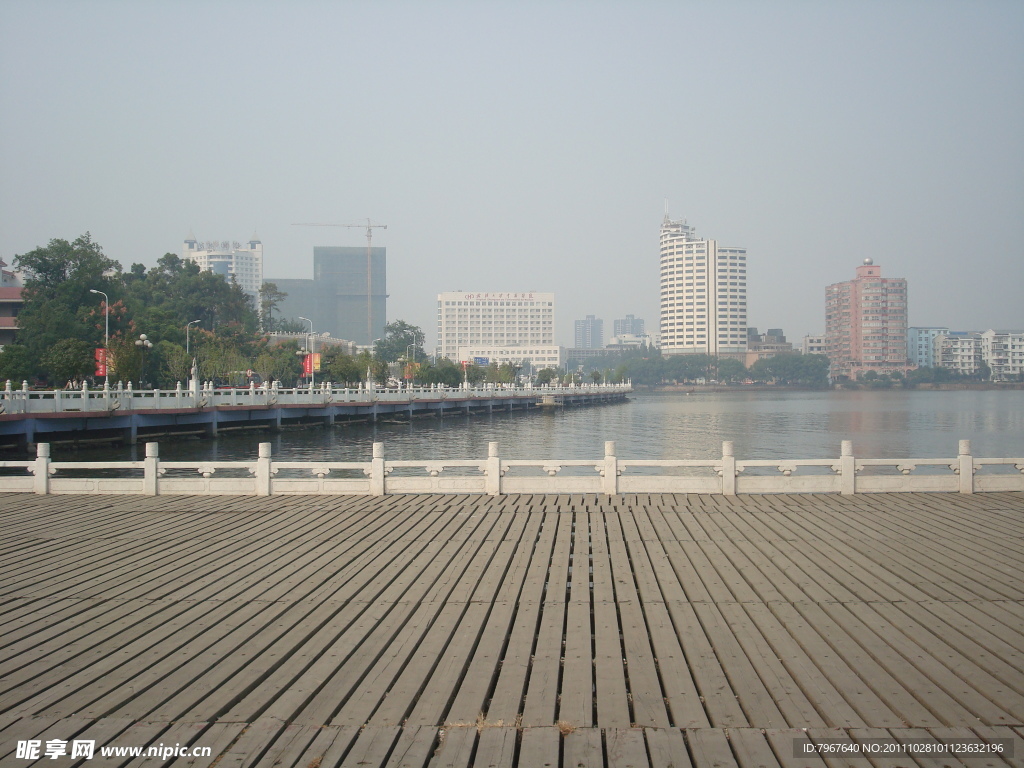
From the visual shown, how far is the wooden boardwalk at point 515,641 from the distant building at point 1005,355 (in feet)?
631

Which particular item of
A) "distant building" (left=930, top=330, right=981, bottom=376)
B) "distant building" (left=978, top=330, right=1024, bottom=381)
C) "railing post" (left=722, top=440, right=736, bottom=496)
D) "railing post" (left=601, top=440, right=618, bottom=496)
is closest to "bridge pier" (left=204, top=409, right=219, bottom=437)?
"railing post" (left=601, top=440, right=618, bottom=496)

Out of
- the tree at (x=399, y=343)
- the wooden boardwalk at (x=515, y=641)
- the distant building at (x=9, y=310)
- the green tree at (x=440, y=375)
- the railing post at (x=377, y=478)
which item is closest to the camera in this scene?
the wooden boardwalk at (x=515, y=641)

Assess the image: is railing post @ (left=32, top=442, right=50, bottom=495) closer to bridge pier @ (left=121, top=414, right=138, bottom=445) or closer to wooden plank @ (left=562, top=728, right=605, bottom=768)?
wooden plank @ (left=562, top=728, right=605, bottom=768)

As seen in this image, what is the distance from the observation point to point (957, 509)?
12.8m

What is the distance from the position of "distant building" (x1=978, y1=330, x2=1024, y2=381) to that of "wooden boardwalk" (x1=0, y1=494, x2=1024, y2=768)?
631 feet

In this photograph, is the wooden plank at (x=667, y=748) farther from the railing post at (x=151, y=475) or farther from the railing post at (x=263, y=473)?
the railing post at (x=151, y=475)

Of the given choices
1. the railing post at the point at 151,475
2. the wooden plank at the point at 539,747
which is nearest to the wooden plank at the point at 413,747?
the wooden plank at the point at 539,747

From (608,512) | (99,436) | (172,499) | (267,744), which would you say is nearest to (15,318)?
(99,436)

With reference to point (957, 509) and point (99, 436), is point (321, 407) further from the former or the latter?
point (957, 509)

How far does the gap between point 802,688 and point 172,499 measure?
1224 centimetres

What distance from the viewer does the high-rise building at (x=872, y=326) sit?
187250 millimetres

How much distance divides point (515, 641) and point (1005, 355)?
20088 cm

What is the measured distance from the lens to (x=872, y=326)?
190 meters

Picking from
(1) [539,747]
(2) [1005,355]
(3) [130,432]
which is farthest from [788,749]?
(2) [1005,355]
